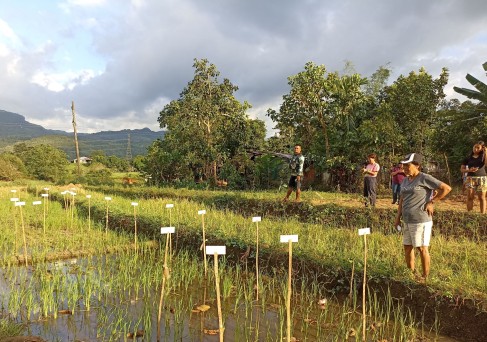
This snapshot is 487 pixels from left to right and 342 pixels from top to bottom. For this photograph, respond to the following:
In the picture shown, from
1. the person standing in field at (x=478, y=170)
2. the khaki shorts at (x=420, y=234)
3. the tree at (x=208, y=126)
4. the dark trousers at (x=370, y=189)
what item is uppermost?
the tree at (x=208, y=126)

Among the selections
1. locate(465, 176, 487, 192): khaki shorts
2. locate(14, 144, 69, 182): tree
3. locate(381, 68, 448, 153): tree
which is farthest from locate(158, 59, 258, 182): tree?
locate(14, 144, 69, 182): tree

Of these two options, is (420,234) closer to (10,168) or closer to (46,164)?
(10,168)

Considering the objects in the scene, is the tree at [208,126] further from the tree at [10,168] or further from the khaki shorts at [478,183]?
the tree at [10,168]

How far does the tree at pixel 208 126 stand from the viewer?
616 inches

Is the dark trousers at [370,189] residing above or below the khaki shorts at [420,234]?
above

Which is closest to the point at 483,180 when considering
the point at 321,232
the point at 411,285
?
the point at 321,232

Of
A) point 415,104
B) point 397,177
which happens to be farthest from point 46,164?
point 397,177

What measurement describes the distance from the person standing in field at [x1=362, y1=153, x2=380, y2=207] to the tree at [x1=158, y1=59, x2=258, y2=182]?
8.69 m

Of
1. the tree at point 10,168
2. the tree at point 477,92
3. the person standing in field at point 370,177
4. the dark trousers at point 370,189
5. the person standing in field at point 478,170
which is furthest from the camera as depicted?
the tree at point 10,168

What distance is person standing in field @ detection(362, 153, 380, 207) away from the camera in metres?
7.44

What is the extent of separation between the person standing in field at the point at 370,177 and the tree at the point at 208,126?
869 centimetres

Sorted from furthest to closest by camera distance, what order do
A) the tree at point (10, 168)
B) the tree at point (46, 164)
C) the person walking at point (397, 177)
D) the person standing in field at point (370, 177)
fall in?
the tree at point (46, 164), the tree at point (10, 168), the person walking at point (397, 177), the person standing in field at point (370, 177)

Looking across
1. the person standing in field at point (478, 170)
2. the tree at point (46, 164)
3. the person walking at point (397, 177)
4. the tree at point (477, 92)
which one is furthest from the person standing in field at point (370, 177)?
the tree at point (46, 164)

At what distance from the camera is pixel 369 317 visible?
3.49 meters
